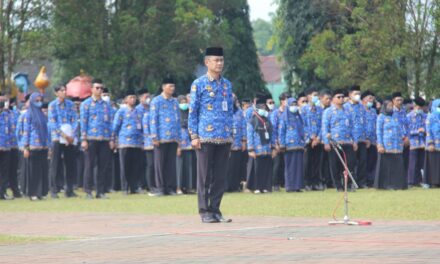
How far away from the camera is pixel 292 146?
29.5 metres

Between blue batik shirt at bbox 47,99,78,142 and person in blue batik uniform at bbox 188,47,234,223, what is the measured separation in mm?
9359

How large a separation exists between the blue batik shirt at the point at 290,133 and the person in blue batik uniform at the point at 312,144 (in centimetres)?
100

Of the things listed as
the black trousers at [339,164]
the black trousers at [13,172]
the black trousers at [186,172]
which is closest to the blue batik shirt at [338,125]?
the black trousers at [339,164]

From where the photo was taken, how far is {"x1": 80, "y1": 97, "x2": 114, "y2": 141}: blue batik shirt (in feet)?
89.2

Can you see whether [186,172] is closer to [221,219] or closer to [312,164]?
[312,164]

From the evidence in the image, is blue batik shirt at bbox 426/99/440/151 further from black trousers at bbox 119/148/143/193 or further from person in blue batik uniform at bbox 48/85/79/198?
person in blue batik uniform at bbox 48/85/79/198

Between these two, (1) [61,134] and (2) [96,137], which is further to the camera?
(1) [61,134]

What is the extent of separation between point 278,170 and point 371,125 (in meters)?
2.43

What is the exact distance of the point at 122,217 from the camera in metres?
19.4

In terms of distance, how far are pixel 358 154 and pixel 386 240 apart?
16.8 meters

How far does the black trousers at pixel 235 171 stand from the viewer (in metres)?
30.1

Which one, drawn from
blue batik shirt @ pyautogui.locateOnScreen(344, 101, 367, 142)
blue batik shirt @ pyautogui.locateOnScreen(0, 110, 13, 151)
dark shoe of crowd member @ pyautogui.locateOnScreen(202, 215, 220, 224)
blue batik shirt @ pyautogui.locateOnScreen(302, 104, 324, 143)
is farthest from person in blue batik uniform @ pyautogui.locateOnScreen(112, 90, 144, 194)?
dark shoe of crowd member @ pyautogui.locateOnScreen(202, 215, 220, 224)

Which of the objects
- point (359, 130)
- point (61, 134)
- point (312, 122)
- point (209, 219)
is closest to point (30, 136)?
point (61, 134)

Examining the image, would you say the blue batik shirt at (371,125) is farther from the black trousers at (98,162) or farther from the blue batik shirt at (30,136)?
the blue batik shirt at (30,136)
